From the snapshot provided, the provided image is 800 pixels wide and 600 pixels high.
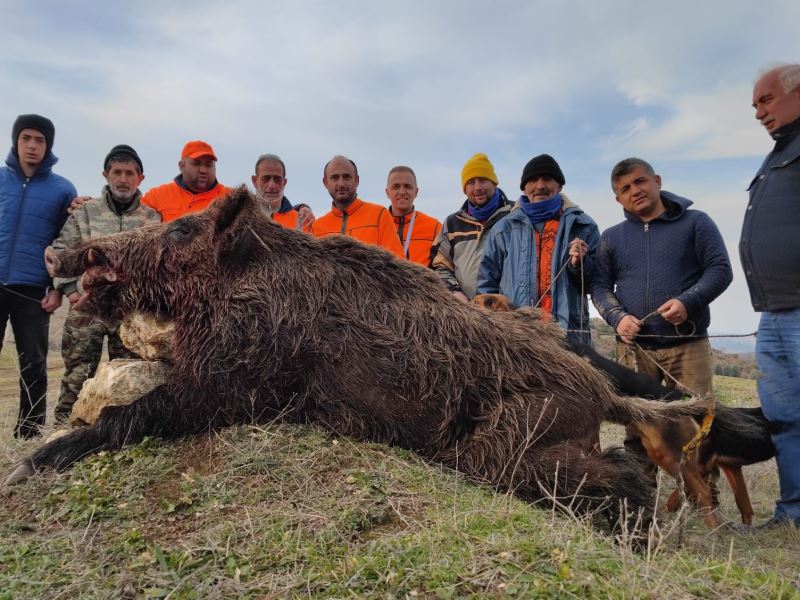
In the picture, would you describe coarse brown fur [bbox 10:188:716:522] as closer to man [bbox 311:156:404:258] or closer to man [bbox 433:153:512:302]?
man [bbox 433:153:512:302]

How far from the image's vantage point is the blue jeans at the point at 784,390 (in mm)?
3980

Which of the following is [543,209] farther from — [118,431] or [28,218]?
[28,218]

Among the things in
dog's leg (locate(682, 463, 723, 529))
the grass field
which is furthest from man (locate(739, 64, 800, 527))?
the grass field

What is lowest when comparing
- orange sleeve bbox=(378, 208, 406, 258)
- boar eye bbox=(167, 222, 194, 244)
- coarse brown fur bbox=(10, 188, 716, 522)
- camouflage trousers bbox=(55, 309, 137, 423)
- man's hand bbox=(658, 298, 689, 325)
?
camouflage trousers bbox=(55, 309, 137, 423)

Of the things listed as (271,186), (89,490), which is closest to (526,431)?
(89,490)

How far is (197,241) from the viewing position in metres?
3.65

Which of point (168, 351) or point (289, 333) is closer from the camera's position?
point (289, 333)

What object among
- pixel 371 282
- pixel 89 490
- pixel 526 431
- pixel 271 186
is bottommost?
pixel 89 490

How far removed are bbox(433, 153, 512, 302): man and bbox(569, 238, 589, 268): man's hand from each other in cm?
96

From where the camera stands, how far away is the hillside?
6.20ft

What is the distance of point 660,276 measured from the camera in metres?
4.71

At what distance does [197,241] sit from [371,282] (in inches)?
49.0

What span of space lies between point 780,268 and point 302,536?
394cm

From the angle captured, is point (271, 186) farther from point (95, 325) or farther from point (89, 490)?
point (89, 490)
